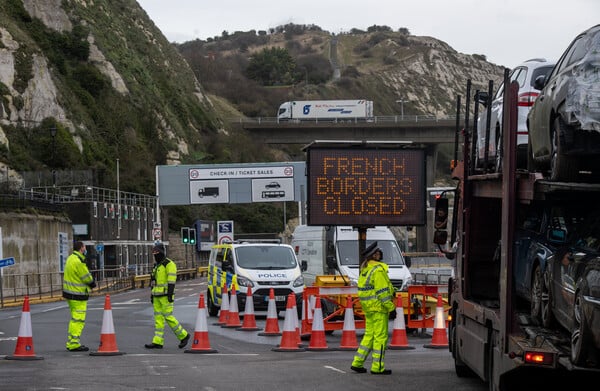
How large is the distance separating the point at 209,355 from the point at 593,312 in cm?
1106

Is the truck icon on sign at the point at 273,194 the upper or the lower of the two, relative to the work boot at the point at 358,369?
upper

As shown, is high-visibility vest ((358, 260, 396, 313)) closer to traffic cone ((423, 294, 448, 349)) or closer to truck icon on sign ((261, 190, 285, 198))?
traffic cone ((423, 294, 448, 349))

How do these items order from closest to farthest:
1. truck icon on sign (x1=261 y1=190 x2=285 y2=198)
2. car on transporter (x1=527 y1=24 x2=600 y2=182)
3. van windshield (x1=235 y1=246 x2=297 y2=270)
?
car on transporter (x1=527 y1=24 x2=600 y2=182), van windshield (x1=235 y1=246 x2=297 y2=270), truck icon on sign (x1=261 y1=190 x2=285 y2=198)

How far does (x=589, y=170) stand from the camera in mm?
10289

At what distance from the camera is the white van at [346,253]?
27984 mm

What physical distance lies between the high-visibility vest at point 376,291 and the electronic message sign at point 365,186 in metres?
9.42

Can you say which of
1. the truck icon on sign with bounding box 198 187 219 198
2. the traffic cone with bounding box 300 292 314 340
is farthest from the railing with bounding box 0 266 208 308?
the traffic cone with bounding box 300 292 314 340

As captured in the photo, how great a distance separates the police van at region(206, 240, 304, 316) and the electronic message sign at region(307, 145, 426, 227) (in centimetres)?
481

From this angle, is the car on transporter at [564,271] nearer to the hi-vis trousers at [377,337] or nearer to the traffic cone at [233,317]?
the hi-vis trousers at [377,337]

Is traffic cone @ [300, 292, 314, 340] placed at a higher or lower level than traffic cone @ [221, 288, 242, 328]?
higher

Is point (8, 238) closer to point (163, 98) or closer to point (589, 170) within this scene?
point (589, 170)

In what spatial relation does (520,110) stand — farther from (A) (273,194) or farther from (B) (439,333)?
(A) (273,194)

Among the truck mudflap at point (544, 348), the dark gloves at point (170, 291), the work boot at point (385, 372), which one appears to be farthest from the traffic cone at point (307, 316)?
the truck mudflap at point (544, 348)

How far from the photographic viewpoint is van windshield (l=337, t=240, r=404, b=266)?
2895cm
